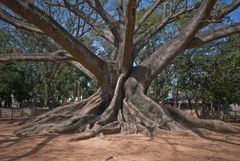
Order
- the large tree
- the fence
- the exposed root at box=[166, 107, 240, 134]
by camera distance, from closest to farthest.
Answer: the large tree < the exposed root at box=[166, 107, 240, 134] < the fence

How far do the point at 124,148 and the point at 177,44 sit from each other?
567 centimetres

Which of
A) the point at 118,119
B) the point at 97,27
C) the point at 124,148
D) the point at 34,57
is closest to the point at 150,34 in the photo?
the point at 97,27

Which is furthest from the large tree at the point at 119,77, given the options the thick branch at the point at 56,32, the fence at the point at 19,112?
the fence at the point at 19,112

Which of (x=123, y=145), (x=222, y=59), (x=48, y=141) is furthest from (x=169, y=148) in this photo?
(x=222, y=59)

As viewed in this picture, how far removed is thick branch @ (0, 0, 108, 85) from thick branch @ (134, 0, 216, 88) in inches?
71.8

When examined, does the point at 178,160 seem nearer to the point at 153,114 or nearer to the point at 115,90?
the point at 153,114

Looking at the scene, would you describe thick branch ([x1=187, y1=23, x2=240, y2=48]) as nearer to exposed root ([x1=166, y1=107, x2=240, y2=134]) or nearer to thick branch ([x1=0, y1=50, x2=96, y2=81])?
exposed root ([x1=166, y1=107, x2=240, y2=134])

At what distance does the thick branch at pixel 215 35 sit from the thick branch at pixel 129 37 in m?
2.55

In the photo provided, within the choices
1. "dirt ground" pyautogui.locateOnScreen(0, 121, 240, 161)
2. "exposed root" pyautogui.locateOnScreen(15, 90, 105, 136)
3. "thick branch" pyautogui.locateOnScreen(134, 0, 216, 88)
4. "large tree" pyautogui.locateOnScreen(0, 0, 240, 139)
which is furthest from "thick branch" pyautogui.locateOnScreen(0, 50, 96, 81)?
"dirt ground" pyautogui.locateOnScreen(0, 121, 240, 161)

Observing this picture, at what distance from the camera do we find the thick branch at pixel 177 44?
10796 millimetres

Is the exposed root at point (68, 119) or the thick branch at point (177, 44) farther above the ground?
the thick branch at point (177, 44)

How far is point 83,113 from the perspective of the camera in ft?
34.9

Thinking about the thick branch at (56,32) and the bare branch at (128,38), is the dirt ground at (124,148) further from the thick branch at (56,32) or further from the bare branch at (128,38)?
the bare branch at (128,38)

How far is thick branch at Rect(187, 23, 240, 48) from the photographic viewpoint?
36.7ft
